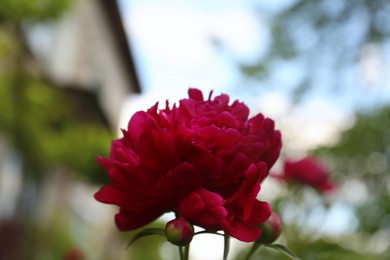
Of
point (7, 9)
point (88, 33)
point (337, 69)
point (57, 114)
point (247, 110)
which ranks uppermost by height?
A: point (88, 33)

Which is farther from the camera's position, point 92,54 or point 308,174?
point 92,54

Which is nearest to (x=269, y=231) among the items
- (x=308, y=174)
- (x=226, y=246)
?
(x=226, y=246)

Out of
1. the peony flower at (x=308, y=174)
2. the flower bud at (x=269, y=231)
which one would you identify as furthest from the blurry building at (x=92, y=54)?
the flower bud at (x=269, y=231)

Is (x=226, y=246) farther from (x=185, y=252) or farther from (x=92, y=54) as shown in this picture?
(x=92, y=54)

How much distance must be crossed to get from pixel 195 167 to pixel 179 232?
0.08 metres

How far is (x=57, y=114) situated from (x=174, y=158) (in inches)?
308

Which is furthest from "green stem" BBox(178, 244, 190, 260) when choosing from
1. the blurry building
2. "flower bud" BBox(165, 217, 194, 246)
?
the blurry building

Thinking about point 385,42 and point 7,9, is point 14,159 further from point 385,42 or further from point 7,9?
point 385,42

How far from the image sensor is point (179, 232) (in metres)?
0.86

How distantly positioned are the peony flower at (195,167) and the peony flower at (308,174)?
154cm

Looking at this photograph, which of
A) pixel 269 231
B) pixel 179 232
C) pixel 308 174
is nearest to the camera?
pixel 179 232

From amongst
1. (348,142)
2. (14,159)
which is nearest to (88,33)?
(14,159)

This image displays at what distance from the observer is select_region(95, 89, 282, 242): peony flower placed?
855 mm

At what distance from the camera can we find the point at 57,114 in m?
8.53
